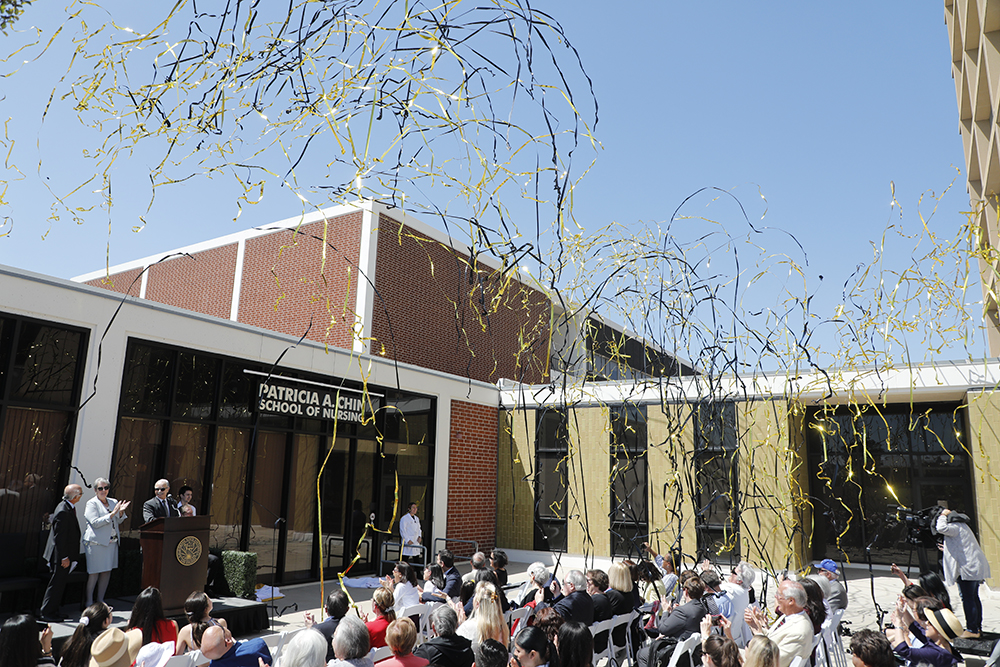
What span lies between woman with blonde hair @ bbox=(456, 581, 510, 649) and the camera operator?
6014 millimetres

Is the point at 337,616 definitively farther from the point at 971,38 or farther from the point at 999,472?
the point at 971,38

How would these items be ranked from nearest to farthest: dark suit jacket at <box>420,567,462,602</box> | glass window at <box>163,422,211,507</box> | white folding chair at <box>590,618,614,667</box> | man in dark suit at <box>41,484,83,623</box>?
white folding chair at <box>590,618,614,667</box>, dark suit jacket at <box>420,567,462,602</box>, man in dark suit at <box>41,484,83,623</box>, glass window at <box>163,422,211,507</box>

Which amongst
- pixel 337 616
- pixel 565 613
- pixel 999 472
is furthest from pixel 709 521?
pixel 337 616

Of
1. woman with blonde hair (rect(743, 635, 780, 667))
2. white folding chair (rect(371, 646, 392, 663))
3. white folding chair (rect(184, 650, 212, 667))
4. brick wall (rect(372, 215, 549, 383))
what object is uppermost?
brick wall (rect(372, 215, 549, 383))

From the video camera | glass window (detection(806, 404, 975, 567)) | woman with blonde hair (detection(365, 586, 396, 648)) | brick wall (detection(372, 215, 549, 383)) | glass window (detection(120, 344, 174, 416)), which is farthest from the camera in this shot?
brick wall (detection(372, 215, 549, 383))

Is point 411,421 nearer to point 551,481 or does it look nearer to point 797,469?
point 551,481

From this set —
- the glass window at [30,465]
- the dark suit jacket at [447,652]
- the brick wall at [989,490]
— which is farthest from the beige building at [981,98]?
the glass window at [30,465]

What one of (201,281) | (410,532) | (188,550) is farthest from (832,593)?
(201,281)

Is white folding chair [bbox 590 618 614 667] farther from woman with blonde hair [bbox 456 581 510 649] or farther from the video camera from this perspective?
the video camera

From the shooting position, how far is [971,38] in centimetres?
1135

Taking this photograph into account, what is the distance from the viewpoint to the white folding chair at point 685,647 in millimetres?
4574

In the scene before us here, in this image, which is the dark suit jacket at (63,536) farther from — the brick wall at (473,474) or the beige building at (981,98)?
the beige building at (981,98)

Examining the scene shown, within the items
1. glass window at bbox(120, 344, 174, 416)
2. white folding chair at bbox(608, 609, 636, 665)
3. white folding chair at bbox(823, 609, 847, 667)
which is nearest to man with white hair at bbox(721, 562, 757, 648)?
white folding chair at bbox(823, 609, 847, 667)

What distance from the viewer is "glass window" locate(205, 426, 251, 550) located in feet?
32.9
